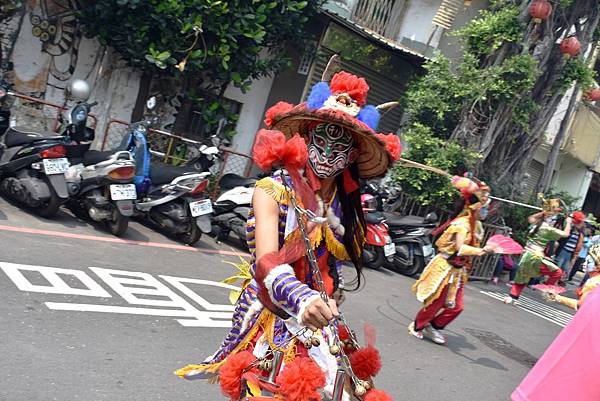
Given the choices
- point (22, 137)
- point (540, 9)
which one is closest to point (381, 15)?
point (540, 9)

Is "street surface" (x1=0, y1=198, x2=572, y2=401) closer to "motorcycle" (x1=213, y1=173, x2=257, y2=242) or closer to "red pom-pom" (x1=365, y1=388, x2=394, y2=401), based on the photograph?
"motorcycle" (x1=213, y1=173, x2=257, y2=242)

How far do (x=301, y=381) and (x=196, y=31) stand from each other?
7692mm

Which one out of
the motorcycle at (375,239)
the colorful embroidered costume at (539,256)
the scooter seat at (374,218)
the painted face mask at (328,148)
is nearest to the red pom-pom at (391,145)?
the painted face mask at (328,148)

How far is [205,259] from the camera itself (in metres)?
7.45

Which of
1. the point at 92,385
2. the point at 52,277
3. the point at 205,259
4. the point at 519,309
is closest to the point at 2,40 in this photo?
the point at 205,259

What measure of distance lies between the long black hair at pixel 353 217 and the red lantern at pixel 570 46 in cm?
1168

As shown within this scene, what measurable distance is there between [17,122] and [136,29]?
2.25 metres

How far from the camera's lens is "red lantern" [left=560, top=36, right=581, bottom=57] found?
12.8m

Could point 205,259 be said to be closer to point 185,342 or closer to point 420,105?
point 185,342

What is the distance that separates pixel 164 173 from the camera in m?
7.78

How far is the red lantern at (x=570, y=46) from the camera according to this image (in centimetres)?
1284

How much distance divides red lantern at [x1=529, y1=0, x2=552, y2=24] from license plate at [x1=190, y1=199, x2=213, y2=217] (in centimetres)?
796

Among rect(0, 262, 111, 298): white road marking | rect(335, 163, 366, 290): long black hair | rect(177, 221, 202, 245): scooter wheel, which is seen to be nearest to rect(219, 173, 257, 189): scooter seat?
rect(177, 221, 202, 245): scooter wheel

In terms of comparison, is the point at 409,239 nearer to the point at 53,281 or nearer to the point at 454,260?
the point at 454,260
